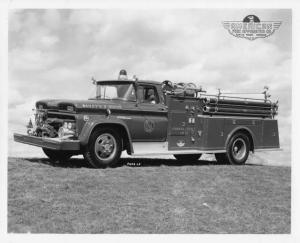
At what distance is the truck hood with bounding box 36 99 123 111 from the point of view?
10.6 meters

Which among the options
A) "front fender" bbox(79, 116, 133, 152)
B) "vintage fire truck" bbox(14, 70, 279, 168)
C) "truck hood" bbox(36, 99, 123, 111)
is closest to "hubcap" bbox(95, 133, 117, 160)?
"vintage fire truck" bbox(14, 70, 279, 168)

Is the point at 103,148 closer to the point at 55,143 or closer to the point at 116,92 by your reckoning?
the point at 55,143

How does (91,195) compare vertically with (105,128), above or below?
below

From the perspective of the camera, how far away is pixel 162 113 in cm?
1207

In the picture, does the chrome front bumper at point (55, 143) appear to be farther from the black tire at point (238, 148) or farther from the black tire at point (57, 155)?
the black tire at point (238, 148)

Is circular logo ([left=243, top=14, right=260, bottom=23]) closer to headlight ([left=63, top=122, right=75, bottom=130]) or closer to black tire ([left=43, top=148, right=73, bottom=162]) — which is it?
headlight ([left=63, top=122, right=75, bottom=130])

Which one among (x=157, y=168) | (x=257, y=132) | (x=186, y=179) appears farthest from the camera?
(x=257, y=132)

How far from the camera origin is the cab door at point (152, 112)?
11.7 meters

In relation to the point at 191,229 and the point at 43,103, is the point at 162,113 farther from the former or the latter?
the point at 191,229

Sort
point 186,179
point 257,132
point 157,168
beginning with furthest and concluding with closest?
point 257,132 < point 157,168 < point 186,179

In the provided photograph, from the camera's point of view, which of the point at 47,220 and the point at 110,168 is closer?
the point at 47,220

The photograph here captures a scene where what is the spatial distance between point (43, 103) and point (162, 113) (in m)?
2.86

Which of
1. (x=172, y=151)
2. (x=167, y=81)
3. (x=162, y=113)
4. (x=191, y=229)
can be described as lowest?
(x=191, y=229)

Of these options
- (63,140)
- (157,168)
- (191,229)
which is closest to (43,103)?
(63,140)
